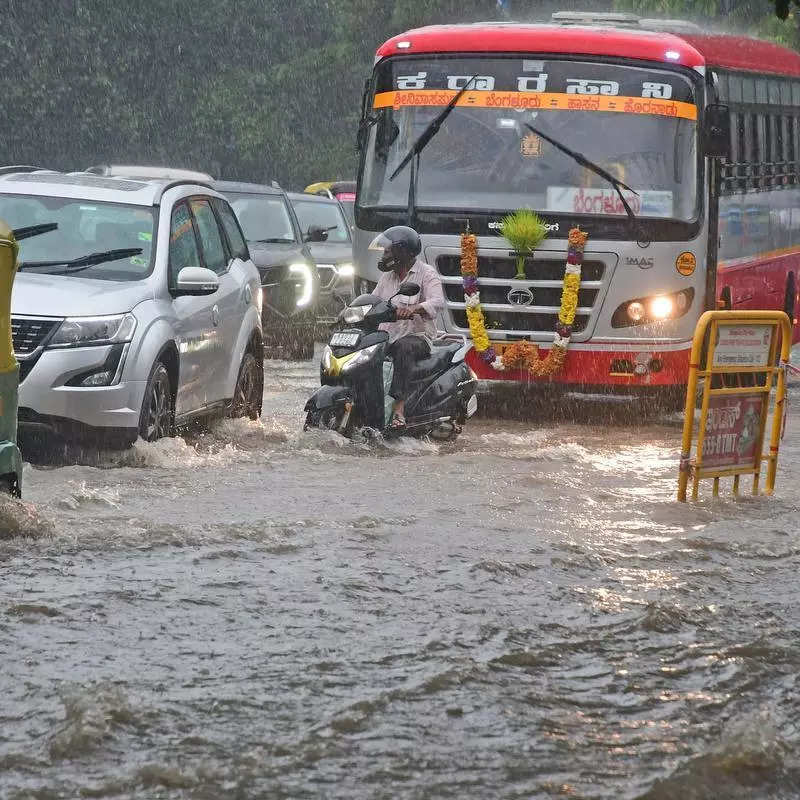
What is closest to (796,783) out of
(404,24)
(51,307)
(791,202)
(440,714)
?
(440,714)

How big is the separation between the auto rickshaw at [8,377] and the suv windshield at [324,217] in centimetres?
1860

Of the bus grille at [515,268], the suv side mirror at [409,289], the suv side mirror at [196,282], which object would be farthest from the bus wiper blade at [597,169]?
the suv side mirror at [196,282]

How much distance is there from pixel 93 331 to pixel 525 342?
5120 millimetres

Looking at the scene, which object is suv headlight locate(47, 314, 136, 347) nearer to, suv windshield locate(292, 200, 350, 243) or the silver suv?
the silver suv

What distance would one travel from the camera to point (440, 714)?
5.75 meters

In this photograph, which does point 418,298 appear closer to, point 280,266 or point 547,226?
point 547,226

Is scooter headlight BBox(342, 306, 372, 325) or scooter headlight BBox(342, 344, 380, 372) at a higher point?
scooter headlight BBox(342, 306, 372, 325)

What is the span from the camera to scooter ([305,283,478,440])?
1249 cm

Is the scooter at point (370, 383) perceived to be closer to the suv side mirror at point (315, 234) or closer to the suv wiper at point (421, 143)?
the suv wiper at point (421, 143)

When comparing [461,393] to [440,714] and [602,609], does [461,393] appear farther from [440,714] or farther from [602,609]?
[440,714]

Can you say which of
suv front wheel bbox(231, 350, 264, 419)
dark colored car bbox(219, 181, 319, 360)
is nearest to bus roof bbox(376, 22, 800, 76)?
suv front wheel bbox(231, 350, 264, 419)

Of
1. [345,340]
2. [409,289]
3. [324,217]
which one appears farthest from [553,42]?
[324,217]

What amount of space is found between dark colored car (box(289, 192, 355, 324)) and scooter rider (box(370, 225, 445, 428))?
10.0 meters

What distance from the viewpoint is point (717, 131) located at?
15.0 m
